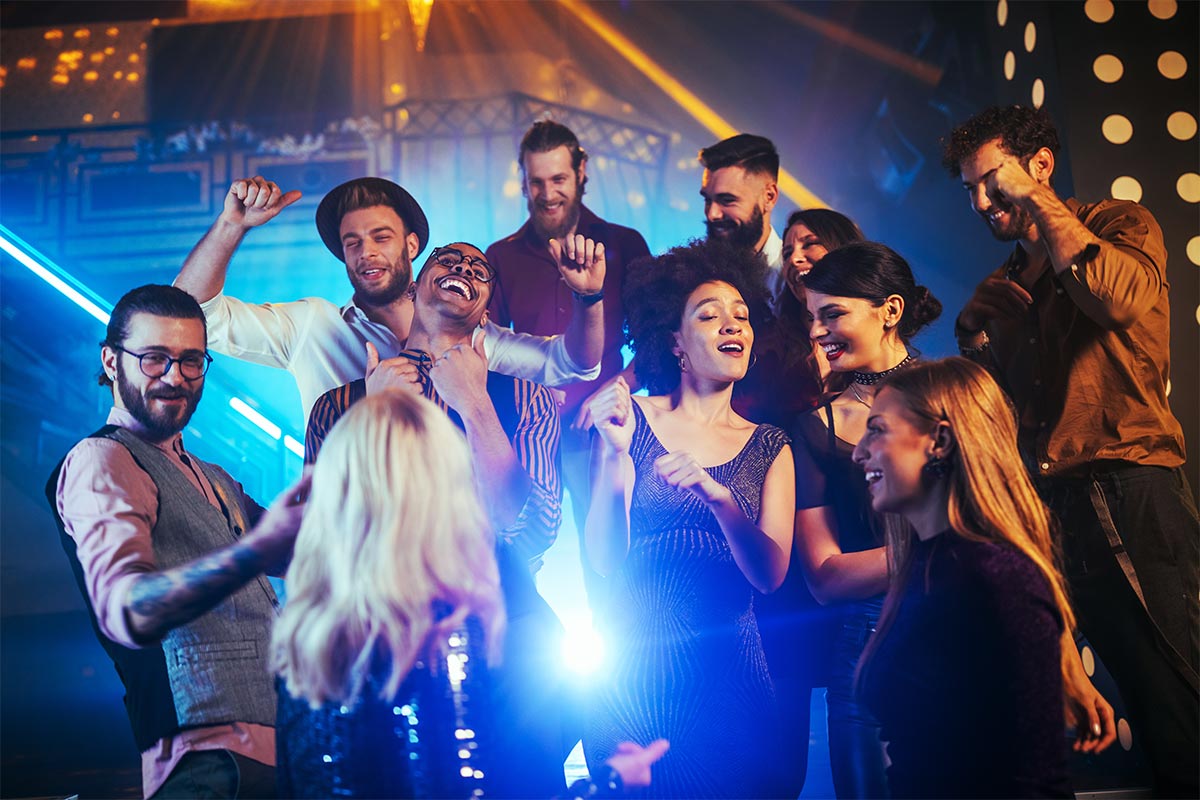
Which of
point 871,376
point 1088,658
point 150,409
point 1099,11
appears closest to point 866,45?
point 1099,11

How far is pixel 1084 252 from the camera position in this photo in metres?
2.91

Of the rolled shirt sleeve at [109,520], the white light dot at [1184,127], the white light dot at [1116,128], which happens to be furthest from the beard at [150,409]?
the white light dot at [1184,127]

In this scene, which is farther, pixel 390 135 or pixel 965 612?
pixel 390 135

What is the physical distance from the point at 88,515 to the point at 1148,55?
3.77 meters

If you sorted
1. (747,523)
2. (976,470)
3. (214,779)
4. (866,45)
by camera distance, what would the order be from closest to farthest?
(976,470) < (214,779) < (747,523) < (866,45)

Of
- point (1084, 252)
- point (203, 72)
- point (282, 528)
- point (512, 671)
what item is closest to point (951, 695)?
point (512, 671)

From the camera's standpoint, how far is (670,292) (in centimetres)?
324

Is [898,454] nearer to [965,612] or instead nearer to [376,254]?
[965,612]

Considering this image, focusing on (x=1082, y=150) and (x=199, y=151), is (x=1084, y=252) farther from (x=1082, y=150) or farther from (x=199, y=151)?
(x=199, y=151)

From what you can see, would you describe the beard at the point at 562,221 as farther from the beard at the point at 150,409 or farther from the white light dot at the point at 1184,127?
the white light dot at the point at 1184,127

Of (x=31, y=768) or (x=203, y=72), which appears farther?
(x=203, y=72)

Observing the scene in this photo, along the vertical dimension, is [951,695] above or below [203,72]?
below

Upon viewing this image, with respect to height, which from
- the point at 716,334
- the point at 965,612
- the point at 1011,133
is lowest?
the point at 965,612

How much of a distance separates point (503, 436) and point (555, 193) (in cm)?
114
